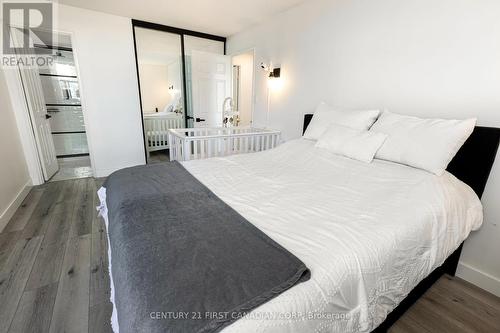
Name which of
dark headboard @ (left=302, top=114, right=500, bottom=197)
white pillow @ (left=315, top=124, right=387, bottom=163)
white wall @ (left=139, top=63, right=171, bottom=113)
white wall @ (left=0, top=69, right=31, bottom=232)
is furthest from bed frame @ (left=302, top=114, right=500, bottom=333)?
white wall @ (left=139, top=63, right=171, bottom=113)

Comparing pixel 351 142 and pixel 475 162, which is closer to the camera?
pixel 475 162

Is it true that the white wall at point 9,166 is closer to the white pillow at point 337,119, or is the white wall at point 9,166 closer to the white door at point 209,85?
the white door at point 209,85

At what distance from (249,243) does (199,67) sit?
3730 millimetres

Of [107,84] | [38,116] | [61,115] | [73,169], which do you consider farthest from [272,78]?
[61,115]

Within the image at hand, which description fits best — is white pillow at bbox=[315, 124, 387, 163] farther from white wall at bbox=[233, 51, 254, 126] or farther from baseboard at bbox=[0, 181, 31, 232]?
white wall at bbox=[233, 51, 254, 126]

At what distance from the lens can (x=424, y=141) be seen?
5.18 feet

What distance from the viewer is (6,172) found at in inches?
100

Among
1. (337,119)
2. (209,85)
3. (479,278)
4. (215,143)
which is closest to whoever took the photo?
(479,278)

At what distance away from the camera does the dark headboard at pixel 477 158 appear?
4.99 feet

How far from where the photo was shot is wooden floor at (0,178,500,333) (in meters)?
1.38

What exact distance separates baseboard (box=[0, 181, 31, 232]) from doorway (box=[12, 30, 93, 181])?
1.93ft

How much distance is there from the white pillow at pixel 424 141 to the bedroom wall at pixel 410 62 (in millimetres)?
274

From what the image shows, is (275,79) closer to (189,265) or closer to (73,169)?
(189,265)

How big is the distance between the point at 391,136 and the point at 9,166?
13.3ft
